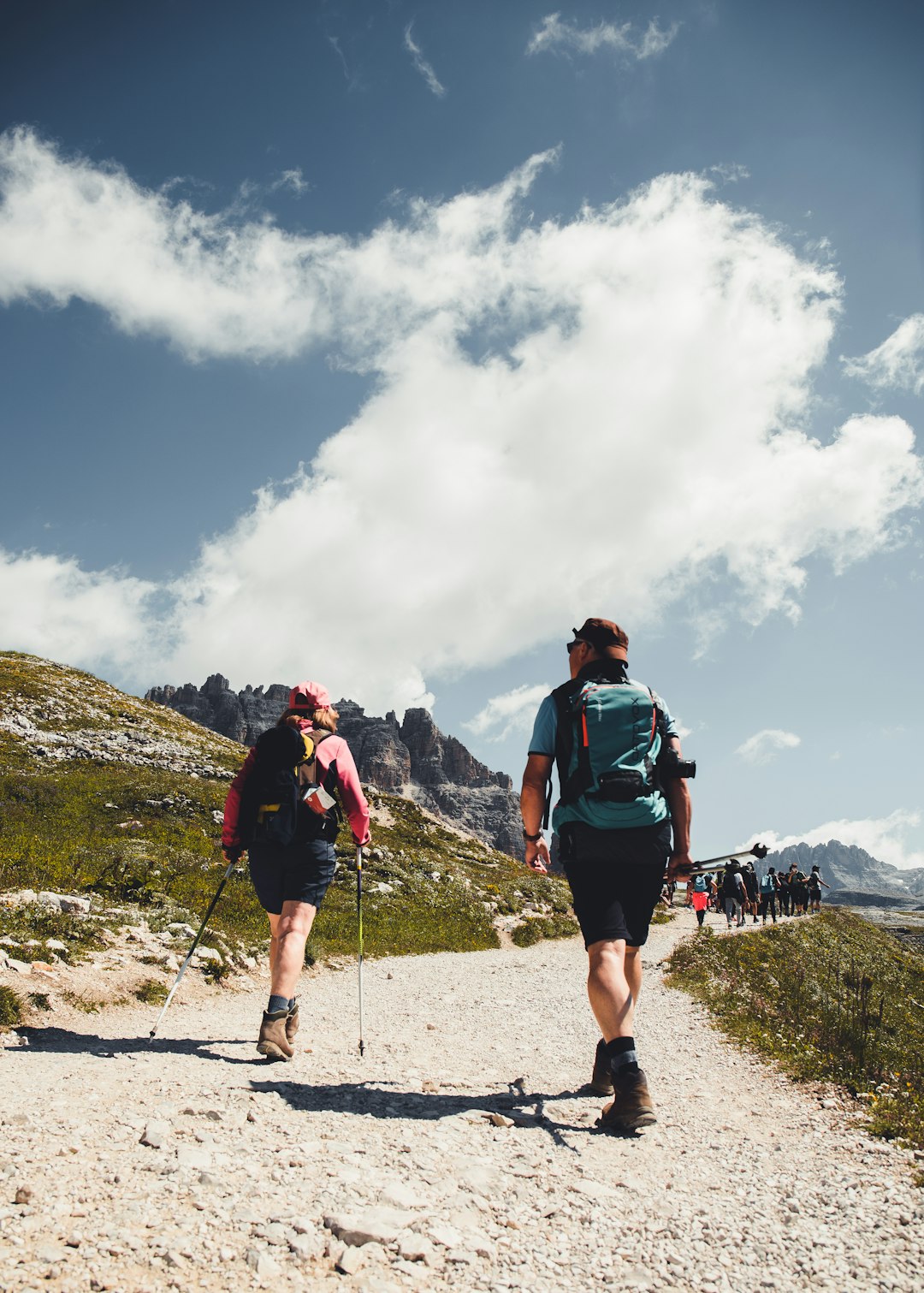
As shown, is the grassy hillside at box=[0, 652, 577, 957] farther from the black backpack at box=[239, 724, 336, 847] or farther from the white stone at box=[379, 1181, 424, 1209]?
the white stone at box=[379, 1181, 424, 1209]

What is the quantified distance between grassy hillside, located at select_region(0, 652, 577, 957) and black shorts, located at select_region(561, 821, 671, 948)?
8.05m

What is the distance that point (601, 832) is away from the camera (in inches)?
200

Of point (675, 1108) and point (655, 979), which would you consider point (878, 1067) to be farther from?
→ point (655, 979)

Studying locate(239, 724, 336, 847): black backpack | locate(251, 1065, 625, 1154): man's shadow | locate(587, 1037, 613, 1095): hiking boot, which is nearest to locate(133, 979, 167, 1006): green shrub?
locate(239, 724, 336, 847): black backpack

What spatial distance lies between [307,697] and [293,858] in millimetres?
1564

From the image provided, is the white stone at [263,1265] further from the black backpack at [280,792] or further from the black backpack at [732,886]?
the black backpack at [732,886]

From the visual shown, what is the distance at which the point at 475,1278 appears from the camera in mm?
2869

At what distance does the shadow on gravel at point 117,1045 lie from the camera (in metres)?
6.04

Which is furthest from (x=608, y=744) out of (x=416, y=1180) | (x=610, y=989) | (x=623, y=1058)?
(x=416, y=1180)

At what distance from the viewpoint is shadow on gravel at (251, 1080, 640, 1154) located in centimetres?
471

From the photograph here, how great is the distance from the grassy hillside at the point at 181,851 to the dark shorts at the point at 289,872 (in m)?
4.92

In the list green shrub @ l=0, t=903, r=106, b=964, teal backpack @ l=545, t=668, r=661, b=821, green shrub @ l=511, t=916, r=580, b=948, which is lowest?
green shrub @ l=511, t=916, r=580, b=948

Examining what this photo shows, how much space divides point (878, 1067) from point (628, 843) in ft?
12.1

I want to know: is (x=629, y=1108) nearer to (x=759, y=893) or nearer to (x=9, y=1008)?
(x=9, y=1008)
